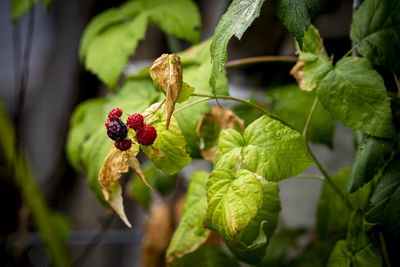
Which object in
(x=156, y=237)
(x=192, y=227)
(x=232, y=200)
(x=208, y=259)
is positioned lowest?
(x=156, y=237)

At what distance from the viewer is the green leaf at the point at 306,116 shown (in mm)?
643

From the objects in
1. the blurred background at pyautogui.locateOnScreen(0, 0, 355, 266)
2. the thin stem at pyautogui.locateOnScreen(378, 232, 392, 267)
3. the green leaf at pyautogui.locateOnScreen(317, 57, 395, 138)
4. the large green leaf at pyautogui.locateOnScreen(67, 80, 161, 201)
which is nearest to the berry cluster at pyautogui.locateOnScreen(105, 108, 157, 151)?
the large green leaf at pyautogui.locateOnScreen(67, 80, 161, 201)

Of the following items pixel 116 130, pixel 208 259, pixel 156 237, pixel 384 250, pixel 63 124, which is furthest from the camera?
pixel 63 124

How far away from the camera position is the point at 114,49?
0.66 metres

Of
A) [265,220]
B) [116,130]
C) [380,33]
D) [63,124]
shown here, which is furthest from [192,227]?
[63,124]

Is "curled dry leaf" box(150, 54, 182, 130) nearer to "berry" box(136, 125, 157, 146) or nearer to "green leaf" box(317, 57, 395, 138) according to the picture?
"berry" box(136, 125, 157, 146)

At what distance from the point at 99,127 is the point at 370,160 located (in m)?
0.48

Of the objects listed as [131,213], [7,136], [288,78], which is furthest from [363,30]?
[131,213]

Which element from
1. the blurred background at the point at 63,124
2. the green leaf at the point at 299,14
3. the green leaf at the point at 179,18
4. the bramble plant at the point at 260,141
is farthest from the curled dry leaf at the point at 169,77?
the blurred background at the point at 63,124

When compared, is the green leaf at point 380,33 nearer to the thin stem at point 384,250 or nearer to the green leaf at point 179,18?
the thin stem at point 384,250

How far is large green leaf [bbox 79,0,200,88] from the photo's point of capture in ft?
2.11

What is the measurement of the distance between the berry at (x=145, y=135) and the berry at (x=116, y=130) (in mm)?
15

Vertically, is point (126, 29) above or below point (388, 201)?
above

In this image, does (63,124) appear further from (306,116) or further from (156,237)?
(306,116)
